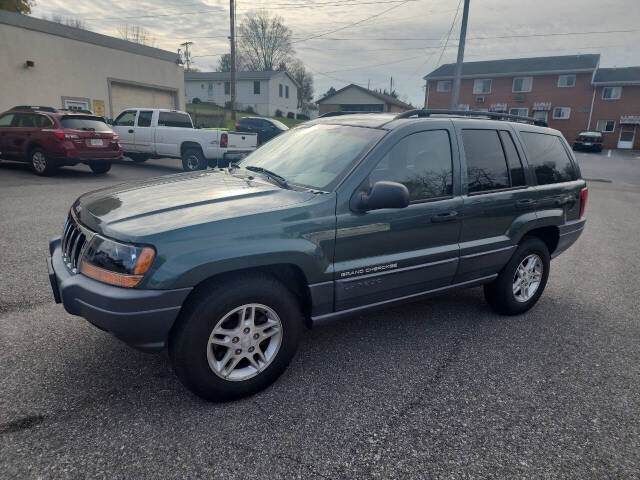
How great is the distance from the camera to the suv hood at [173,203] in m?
2.51

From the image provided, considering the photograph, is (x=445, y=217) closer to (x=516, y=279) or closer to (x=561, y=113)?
(x=516, y=279)

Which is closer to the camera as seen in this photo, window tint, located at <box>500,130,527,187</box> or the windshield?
the windshield

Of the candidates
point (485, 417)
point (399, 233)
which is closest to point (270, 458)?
point (485, 417)

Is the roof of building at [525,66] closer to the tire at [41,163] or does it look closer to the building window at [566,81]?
the building window at [566,81]

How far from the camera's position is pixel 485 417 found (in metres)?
2.71

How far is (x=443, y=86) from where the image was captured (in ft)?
157

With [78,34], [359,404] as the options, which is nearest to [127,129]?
[78,34]

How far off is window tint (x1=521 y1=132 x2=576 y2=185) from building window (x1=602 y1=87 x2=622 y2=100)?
4580 centimetres

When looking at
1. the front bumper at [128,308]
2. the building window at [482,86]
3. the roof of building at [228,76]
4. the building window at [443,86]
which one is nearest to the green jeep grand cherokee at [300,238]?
the front bumper at [128,308]

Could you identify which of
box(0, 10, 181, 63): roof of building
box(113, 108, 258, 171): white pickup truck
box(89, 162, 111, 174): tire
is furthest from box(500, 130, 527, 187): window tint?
box(0, 10, 181, 63): roof of building

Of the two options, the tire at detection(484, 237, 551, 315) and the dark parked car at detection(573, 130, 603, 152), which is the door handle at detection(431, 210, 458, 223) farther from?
the dark parked car at detection(573, 130, 603, 152)

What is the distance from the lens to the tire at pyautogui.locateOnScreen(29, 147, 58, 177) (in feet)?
35.9

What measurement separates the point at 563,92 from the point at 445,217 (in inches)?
1880

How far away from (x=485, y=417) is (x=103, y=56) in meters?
21.5
